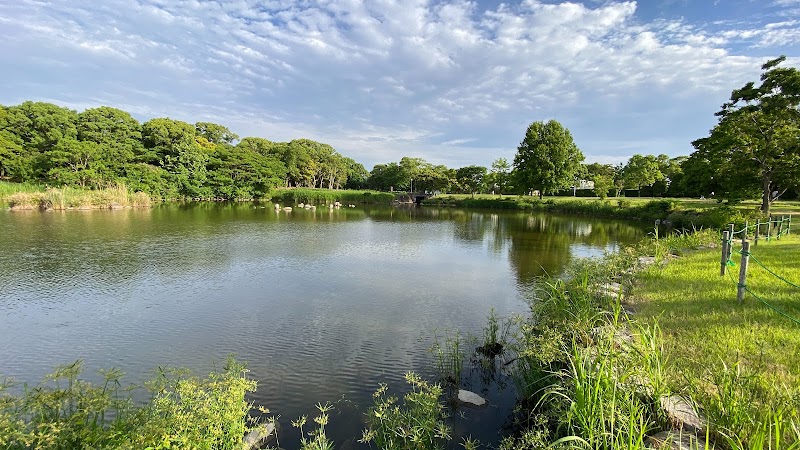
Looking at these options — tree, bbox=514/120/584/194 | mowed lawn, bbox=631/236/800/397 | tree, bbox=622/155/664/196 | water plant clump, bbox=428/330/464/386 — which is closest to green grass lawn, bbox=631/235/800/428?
mowed lawn, bbox=631/236/800/397

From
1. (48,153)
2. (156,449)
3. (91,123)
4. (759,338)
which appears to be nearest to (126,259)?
(156,449)

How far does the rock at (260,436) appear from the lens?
4294mm

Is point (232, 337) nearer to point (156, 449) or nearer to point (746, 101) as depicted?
point (156, 449)

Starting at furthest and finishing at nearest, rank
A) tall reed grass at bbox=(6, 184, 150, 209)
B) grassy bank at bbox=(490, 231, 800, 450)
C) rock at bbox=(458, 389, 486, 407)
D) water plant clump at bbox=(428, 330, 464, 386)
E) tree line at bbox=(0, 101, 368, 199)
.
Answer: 1. tree line at bbox=(0, 101, 368, 199)
2. tall reed grass at bbox=(6, 184, 150, 209)
3. water plant clump at bbox=(428, 330, 464, 386)
4. rock at bbox=(458, 389, 486, 407)
5. grassy bank at bbox=(490, 231, 800, 450)

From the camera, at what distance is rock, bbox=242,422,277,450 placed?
4294mm

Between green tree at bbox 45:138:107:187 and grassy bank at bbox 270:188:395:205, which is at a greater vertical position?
green tree at bbox 45:138:107:187

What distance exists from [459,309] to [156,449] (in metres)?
7.58

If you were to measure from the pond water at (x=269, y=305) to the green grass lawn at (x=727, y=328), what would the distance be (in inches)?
96.3

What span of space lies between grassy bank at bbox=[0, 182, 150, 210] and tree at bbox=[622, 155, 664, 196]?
188ft

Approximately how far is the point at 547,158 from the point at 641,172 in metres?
14.4

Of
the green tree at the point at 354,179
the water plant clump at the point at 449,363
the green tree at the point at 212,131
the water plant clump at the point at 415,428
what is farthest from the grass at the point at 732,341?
the green tree at the point at 354,179

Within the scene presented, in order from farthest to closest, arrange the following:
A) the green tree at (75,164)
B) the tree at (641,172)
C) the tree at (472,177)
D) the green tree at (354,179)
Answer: the green tree at (354,179), the tree at (472,177), the tree at (641,172), the green tree at (75,164)

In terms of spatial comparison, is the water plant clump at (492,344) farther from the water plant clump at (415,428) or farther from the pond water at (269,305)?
the water plant clump at (415,428)

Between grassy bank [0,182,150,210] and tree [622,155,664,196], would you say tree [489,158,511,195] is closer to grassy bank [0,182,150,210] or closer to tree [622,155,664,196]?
tree [622,155,664,196]
